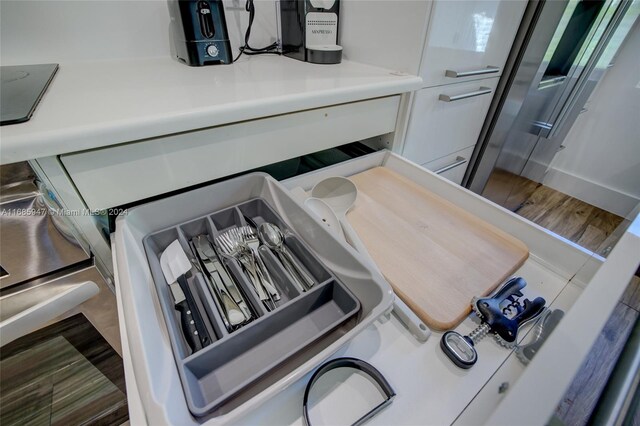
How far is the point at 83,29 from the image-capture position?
0.71m

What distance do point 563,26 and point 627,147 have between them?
1292 mm

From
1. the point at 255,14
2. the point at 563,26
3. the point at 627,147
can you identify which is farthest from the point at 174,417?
the point at 627,147

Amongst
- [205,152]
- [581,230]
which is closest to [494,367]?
[205,152]

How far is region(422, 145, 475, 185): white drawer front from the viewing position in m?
1.02

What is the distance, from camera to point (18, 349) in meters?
0.42

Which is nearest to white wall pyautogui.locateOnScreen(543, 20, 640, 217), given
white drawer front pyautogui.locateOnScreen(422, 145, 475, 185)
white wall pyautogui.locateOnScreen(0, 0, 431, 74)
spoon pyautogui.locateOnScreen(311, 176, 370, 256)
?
white drawer front pyautogui.locateOnScreen(422, 145, 475, 185)

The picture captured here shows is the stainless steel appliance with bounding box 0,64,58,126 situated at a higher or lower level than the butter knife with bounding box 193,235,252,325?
higher

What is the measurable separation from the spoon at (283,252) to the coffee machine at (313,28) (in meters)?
0.60

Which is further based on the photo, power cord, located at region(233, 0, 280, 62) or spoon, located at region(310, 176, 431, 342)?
power cord, located at region(233, 0, 280, 62)

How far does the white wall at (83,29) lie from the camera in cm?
64

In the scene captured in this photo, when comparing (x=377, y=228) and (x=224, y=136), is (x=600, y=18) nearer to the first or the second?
(x=377, y=228)

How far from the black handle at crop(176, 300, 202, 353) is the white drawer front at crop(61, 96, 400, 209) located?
22 centimetres

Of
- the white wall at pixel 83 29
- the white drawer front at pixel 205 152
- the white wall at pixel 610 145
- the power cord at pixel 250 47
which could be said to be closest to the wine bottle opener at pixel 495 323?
the white drawer front at pixel 205 152

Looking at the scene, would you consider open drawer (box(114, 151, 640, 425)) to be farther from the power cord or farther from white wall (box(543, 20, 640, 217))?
white wall (box(543, 20, 640, 217))
